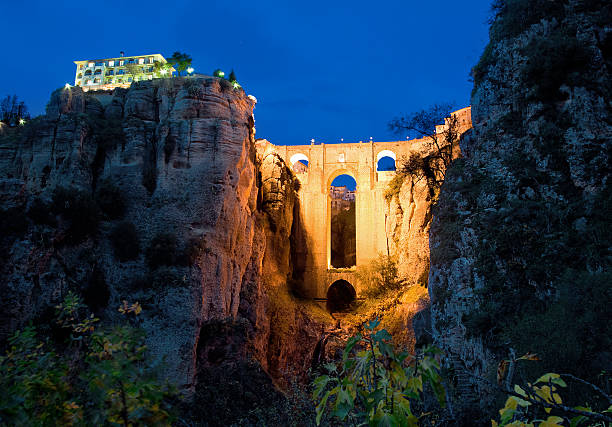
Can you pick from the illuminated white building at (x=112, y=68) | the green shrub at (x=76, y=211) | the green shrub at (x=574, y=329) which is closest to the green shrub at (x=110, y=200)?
the green shrub at (x=76, y=211)

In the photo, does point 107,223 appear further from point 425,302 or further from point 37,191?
point 425,302

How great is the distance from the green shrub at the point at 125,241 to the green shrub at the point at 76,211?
1.07 m

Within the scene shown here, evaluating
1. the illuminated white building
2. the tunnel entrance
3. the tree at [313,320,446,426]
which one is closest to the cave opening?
the tunnel entrance

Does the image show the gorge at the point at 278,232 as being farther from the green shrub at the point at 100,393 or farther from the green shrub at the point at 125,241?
the green shrub at the point at 100,393

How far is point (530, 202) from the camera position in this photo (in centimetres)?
1622

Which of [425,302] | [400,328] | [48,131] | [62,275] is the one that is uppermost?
[48,131]

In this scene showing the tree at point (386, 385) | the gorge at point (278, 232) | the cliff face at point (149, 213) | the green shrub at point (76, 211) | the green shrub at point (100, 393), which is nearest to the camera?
the tree at point (386, 385)

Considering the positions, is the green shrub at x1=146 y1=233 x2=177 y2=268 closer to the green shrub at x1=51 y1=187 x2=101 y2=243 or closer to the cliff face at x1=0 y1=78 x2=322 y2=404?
the cliff face at x1=0 y1=78 x2=322 y2=404

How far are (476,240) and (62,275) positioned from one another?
750 inches

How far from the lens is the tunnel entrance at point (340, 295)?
144 feet

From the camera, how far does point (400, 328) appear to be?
32969 mm

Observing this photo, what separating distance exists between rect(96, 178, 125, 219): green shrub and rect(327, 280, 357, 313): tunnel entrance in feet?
77.7

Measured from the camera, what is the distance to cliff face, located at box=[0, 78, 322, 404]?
874 inches

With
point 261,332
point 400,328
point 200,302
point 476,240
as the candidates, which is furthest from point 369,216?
point 476,240
